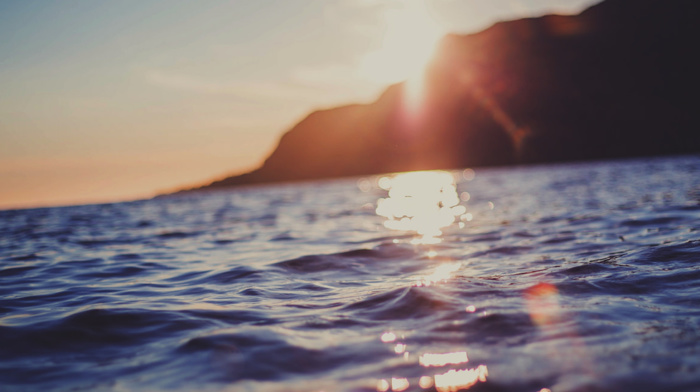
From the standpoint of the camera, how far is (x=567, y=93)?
493 ft

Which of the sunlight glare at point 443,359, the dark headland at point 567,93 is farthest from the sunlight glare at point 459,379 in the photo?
the dark headland at point 567,93

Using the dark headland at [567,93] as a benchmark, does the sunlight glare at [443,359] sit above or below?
below

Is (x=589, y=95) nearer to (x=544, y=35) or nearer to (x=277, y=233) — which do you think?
(x=544, y=35)

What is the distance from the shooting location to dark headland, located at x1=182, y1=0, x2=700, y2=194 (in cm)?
13538

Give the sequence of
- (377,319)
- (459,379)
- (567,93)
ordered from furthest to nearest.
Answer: (567,93) → (377,319) → (459,379)

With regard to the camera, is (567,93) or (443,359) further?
(567,93)

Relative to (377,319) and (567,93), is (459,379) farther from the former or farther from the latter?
(567,93)

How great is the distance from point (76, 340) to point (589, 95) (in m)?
166

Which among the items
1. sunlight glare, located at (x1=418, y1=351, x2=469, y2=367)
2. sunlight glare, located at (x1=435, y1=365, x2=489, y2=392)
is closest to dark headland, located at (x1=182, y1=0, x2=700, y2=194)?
sunlight glare, located at (x1=418, y1=351, x2=469, y2=367)

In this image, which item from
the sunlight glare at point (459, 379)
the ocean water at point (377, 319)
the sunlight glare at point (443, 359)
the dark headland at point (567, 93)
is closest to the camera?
the sunlight glare at point (459, 379)

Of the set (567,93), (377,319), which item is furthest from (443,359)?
(567,93)

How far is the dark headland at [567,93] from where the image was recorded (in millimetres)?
135375

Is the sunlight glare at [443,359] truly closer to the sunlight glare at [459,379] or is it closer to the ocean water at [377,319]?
the ocean water at [377,319]

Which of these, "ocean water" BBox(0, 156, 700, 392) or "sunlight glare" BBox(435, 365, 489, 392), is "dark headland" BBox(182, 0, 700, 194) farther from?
"sunlight glare" BBox(435, 365, 489, 392)
